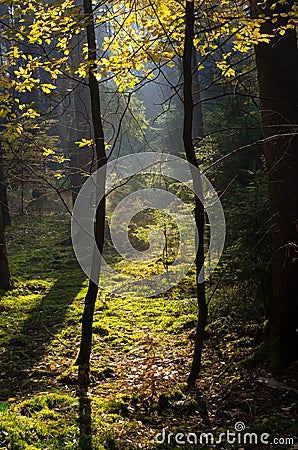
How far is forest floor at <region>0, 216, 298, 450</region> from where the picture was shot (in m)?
3.92

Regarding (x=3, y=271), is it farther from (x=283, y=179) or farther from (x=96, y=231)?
(x=283, y=179)

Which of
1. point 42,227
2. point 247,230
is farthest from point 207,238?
point 42,227

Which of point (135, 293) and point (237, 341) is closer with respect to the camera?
point (237, 341)

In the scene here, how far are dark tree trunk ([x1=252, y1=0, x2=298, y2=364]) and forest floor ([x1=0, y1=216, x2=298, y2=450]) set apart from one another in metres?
0.56

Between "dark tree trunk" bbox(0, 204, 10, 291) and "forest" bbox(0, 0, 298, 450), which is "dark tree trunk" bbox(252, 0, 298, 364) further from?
"dark tree trunk" bbox(0, 204, 10, 291)

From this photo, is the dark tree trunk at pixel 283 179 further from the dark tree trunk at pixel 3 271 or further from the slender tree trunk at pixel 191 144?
the dark tree trunk at pixel 3 271

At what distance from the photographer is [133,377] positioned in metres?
5.57

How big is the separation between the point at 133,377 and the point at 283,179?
279 centimetres

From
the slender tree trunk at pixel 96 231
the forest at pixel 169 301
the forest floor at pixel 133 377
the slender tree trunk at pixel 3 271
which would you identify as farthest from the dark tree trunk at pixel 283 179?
the slender tree trunk at pixel 3 271

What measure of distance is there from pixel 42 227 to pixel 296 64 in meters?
12.2

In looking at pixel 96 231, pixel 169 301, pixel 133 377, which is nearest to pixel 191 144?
pixel 96 231

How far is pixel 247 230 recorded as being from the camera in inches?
243

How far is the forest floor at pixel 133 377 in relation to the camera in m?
3.92

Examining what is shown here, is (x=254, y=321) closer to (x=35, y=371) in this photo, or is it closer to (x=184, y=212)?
(x=35, y=371)
